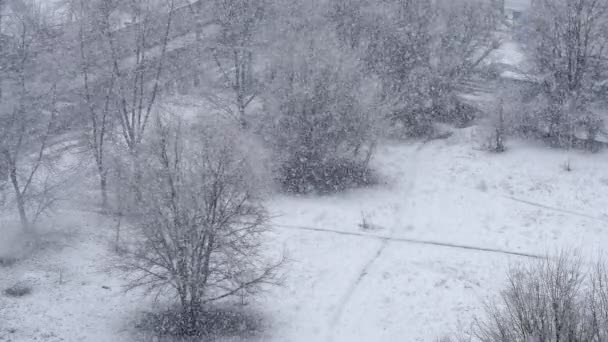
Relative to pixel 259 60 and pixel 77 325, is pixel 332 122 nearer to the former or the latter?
pixel 259 60

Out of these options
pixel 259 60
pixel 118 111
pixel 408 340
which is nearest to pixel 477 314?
pixel 408 340

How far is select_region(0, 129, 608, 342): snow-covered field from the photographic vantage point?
19.5m

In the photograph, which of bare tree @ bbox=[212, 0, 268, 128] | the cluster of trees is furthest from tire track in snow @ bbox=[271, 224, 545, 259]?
the cluster of trees

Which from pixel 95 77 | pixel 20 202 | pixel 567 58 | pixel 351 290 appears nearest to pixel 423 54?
pixel 567 58

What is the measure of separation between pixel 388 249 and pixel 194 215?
794 centimetres

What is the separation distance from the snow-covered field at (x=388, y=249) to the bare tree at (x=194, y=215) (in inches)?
77.7

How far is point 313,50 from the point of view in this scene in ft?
92.0

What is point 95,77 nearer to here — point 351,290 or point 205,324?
point 205,324

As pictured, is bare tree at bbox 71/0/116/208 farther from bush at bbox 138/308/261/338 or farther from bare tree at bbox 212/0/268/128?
bush at bbox 138/308/261/338

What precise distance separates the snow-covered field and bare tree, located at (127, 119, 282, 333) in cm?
197

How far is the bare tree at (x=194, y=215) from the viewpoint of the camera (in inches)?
706

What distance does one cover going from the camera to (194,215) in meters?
18.1

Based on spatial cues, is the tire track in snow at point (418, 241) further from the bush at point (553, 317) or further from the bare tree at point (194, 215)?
the bush at point (553, 317)

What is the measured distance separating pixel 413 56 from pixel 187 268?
19527 mm
